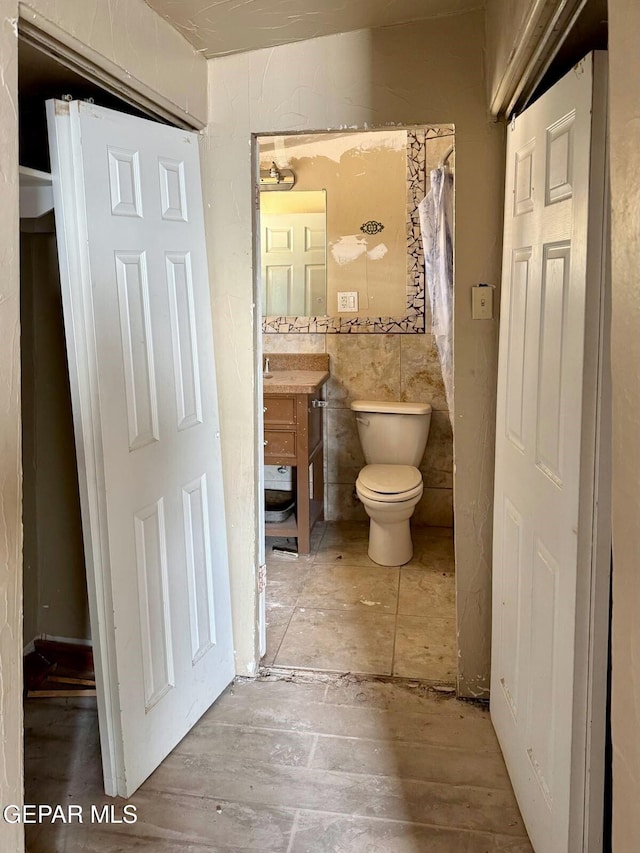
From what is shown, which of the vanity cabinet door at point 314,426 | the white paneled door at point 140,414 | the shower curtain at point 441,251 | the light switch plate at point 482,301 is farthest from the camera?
the vanity cabinet door at point 314,426

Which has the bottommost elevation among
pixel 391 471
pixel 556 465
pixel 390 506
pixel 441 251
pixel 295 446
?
pixel 390 506

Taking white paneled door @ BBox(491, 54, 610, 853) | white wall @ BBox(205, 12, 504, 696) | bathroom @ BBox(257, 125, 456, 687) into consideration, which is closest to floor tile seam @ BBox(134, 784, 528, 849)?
white paneled door @ BBox(491, 54, 610, 853)

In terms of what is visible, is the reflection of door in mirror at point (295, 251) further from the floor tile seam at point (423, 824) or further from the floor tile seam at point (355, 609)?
the floor tile seam at point (423, 824)

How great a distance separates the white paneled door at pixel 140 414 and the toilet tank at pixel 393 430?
153 cm

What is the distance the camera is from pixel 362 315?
12.3 feet

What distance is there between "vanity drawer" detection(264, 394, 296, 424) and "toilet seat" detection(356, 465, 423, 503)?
0.47 metres

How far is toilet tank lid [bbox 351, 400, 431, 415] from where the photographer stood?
11.7ft

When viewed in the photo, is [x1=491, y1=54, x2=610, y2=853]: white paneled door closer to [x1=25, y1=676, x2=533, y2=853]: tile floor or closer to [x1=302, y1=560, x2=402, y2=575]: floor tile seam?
[x1=25, y1=676, x2=533, y2=853]: tile floor

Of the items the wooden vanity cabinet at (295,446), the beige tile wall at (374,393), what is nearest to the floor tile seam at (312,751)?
the wooden vanity cabinet at (295,446)

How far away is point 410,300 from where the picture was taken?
370 centimetres

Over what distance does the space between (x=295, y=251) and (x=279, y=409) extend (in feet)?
3.30

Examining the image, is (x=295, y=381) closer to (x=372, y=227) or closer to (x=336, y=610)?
(x=372, y=227)

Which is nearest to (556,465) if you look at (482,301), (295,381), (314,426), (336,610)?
(482,301)

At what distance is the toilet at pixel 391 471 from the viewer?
323 cm
